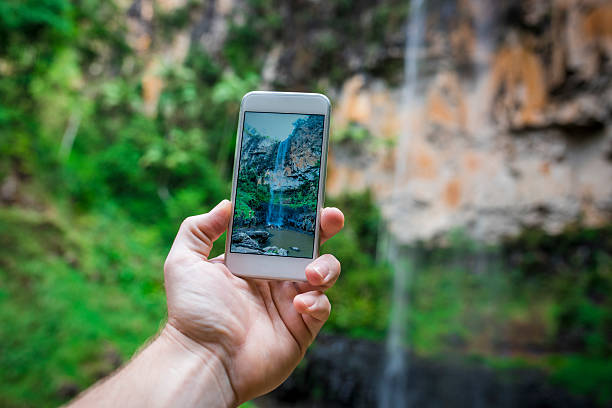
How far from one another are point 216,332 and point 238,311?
8 cm

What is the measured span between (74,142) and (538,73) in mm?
8663

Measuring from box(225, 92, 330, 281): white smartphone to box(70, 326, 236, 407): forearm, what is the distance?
233 millimetres

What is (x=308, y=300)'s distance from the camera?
104 cm

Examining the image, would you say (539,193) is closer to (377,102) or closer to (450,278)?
(450,278)

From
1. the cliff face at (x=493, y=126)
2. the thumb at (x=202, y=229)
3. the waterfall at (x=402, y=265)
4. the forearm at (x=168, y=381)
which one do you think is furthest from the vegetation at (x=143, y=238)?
the thumb at (x=202, y=229)

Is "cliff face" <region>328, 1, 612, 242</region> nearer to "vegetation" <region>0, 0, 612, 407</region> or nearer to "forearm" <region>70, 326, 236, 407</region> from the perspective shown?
"vegetation" <region>0, 0, 612, 407</region>

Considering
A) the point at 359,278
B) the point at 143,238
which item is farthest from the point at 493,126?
the point at 143,238

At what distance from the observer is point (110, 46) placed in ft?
27.8

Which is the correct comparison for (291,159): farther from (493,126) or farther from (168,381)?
(493,126)

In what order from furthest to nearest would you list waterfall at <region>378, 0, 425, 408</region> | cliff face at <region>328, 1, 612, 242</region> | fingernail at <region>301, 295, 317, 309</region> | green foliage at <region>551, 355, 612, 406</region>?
cliff face at <region>328, 1, 612, 242</region> → waterfall at <region>378, 0, 425, 408</region> → green foliage at <region>551, 355, 612, 406</region> → fingernail at <region>301, 295, 317, 309</region>

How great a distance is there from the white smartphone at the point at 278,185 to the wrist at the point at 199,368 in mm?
216

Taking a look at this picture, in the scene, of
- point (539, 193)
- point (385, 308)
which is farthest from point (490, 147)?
point (385, 308)

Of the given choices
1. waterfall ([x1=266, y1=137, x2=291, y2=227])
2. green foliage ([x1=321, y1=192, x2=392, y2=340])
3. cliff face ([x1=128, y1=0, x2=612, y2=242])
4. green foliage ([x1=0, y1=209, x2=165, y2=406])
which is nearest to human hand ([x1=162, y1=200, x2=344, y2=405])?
waterfall ([x1=266, y1=137, x2=291, y2=227])

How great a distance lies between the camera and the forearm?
93cm
